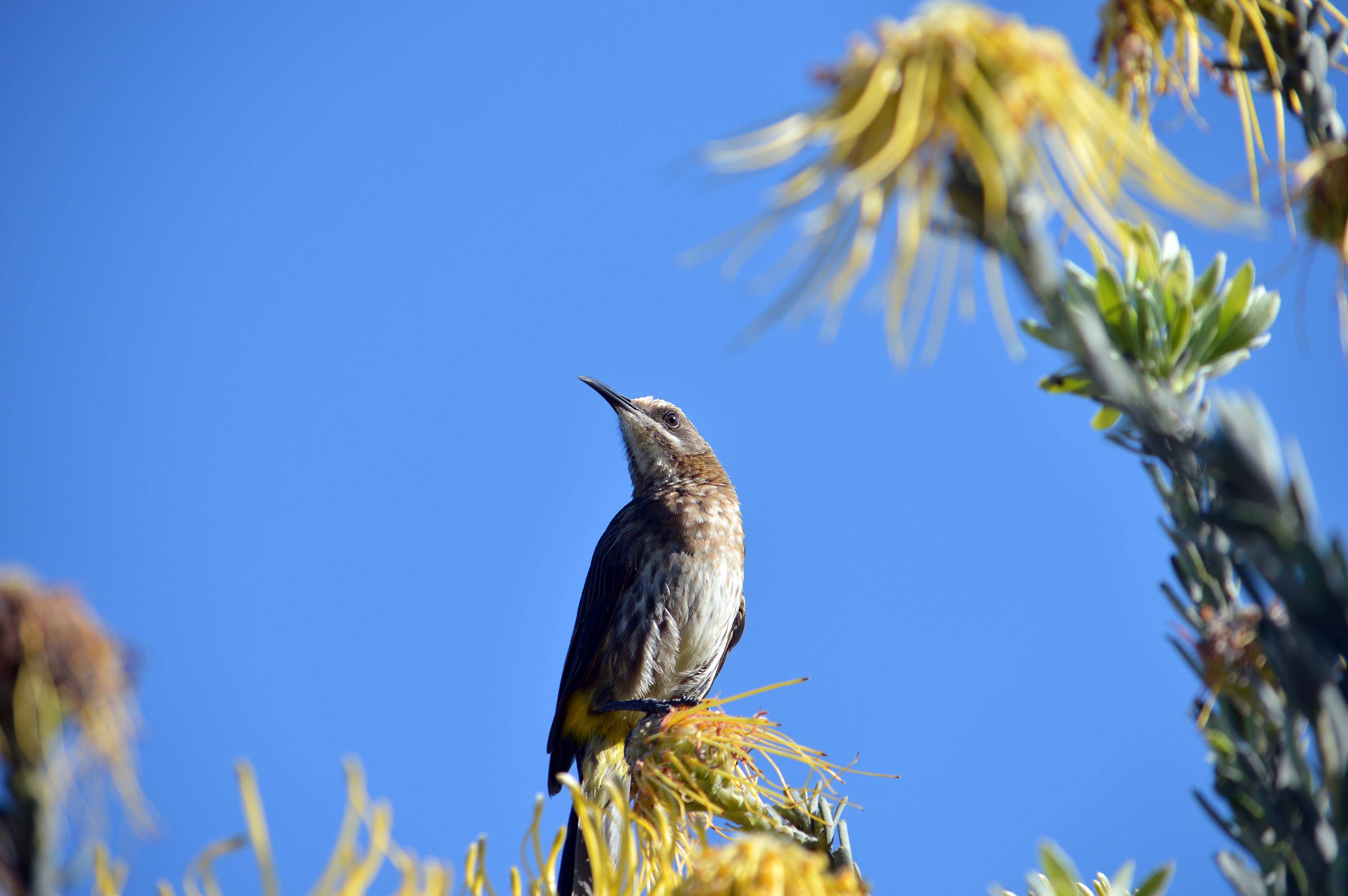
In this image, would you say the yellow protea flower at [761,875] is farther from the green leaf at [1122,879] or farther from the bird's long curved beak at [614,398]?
the bird's long curved beak at [614,398]

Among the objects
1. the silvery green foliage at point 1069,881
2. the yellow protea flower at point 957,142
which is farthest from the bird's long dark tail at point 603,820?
the yellow protea flower at point 957,142

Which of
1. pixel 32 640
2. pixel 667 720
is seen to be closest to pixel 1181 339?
pixel 32 640

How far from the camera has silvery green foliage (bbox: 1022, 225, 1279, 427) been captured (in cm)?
152

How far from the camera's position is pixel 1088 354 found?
123cm

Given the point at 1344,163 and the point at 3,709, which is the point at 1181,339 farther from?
the point at 3,709

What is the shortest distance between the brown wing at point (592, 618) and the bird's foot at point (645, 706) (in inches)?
17.1

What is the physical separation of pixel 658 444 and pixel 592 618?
171 centimetres

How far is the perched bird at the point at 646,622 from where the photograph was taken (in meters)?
6.16

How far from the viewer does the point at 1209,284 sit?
176 centimetres

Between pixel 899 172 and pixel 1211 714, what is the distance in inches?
38.0

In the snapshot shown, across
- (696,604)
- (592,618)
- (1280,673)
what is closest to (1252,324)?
(1280,673)

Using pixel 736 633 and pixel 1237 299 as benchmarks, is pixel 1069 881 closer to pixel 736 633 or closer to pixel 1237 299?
pixel 1237 299

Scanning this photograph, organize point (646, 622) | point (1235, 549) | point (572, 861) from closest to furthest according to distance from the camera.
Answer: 1. point (1235, 549)
2. point (572, 861)
3. point (646, 622)

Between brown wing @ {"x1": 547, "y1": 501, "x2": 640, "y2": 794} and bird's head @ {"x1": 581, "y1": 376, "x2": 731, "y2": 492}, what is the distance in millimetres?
828
